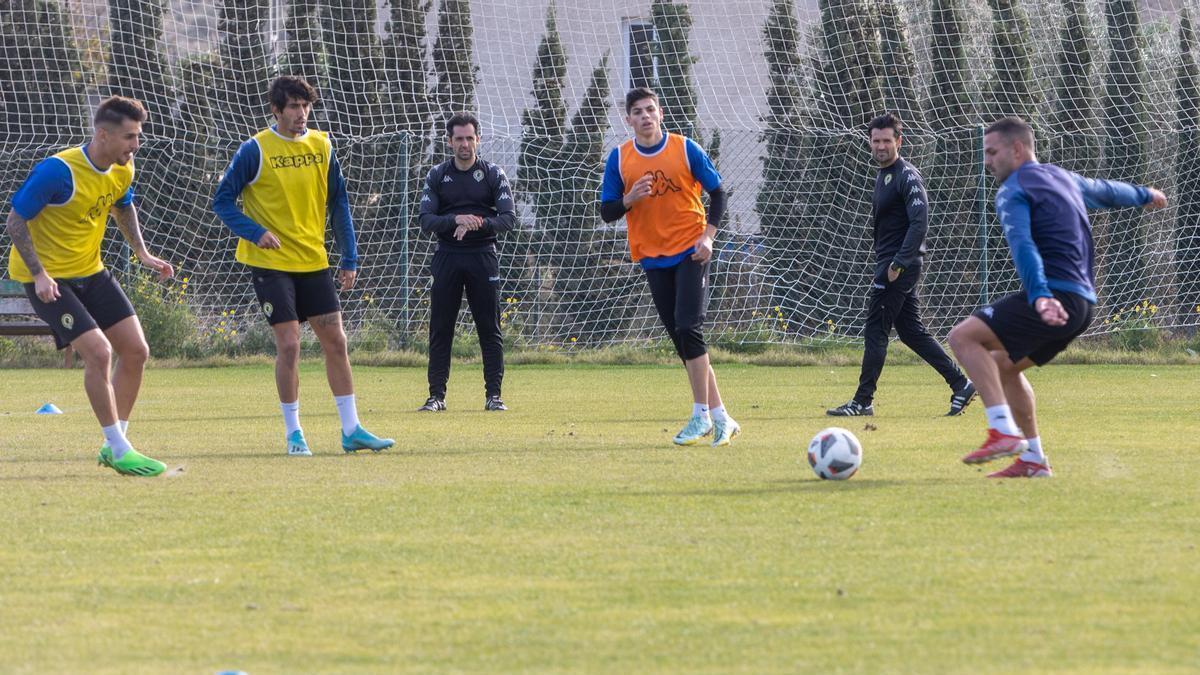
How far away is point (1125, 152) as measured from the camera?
2014 centimetres

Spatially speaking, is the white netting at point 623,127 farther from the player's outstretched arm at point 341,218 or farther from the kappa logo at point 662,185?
the kappa logo at point 662,185

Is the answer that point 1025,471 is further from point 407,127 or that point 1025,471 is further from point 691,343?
point 407,127

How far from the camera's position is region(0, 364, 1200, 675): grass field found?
3758 mm

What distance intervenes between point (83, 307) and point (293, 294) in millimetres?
1208

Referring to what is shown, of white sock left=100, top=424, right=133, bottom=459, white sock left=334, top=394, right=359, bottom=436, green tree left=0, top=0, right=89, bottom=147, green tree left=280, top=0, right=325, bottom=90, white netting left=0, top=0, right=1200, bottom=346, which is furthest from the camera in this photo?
green tree left=280, top=0, right=325, bottom=90

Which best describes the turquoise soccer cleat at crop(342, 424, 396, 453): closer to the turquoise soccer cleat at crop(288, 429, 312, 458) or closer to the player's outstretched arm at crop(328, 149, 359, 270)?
the turquoise soccer cleat at crop(288, 429, 312, 458)

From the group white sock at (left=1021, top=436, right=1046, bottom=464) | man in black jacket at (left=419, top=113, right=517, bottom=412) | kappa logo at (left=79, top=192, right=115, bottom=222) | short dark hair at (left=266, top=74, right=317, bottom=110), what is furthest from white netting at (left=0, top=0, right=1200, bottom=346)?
white sock at (left=1021, top=436, right=1046, bottom=464)

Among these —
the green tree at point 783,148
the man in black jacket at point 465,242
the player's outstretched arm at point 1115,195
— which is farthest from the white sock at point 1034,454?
the green tree at point 783,148

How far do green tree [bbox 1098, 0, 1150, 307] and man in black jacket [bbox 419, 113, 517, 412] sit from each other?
399 inches

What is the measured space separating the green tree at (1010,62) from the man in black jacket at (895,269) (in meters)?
9.87

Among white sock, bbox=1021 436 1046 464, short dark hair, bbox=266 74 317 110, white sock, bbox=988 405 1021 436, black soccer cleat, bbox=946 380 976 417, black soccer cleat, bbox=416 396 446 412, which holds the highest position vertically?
short dark hair, bbox=266 74 317 110

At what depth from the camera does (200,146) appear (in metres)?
19.4

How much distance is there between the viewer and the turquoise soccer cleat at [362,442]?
8.50 metres

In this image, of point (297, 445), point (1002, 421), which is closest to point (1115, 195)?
point (1002, 421)
